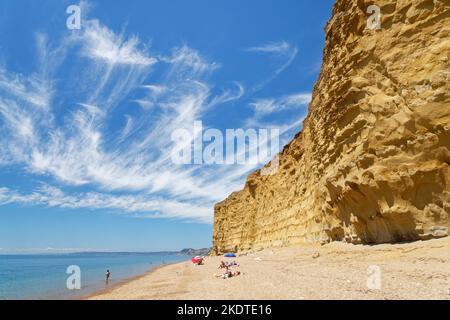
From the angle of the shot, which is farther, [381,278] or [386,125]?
[386,125]

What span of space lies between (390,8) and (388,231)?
32.3 ft

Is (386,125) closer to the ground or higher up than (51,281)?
higher up

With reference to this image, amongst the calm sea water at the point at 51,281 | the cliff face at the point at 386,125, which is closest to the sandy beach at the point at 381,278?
the cliff face at the point at 386,125

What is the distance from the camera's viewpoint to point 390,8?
1496cm

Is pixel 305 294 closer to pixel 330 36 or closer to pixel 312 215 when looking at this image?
pixel 312 215

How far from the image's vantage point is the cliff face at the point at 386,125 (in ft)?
40.8

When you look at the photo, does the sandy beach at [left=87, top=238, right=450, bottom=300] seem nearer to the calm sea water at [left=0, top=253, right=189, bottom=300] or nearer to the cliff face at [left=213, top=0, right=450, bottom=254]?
the cliff face at [left=213, top=0, right=450, bottom=254]

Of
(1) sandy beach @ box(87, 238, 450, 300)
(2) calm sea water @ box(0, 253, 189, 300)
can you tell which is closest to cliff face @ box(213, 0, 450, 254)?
(1) sandy beach @ box(87, 238, 450, 300)

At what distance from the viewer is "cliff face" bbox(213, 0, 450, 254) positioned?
12430 mm

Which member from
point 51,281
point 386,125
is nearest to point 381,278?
point 386,125

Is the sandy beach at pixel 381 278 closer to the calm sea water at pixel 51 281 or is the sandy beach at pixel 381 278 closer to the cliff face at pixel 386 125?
the cliff face at pixel 386 125

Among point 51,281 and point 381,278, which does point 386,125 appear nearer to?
point 381,278

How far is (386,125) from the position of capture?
14.0 metres
